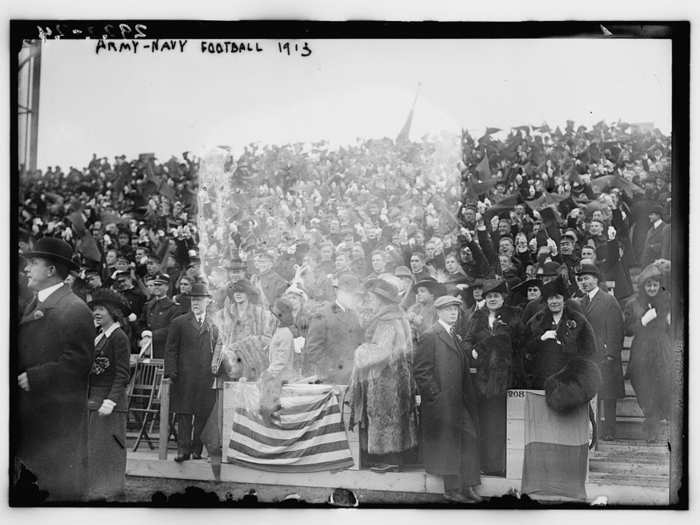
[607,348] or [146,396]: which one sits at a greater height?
[607,348]

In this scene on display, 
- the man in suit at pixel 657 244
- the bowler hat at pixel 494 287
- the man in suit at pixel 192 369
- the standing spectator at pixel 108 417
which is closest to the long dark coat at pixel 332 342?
the man in suit at pixel 192 369

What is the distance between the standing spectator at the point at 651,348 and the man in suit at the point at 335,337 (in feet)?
5.32

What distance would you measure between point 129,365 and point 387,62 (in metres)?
2.37

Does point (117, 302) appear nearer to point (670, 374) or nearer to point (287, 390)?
point (287, 390)

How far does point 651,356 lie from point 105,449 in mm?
3291

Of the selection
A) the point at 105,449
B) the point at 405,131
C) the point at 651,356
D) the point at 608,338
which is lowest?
the point at 105,449

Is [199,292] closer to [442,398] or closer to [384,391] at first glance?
[384,391]

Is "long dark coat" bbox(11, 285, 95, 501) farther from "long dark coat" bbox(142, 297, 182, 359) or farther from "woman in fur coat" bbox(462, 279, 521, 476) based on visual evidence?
"woman in fur coat" bbox(462, 279, 521, 476)

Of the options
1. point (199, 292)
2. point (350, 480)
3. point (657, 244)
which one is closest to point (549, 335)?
point (657, 244)

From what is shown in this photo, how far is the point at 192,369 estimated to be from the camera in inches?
173

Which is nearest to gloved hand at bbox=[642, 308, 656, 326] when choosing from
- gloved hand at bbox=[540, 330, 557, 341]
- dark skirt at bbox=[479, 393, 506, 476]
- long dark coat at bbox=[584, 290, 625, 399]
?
long dark coat at bbox=[584, 290, 625, 399]

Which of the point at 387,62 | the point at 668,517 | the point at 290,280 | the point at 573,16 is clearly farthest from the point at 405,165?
the point at 668,517

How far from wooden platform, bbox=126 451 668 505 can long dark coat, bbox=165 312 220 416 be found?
349 millimetres

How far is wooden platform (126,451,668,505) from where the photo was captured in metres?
4.34
